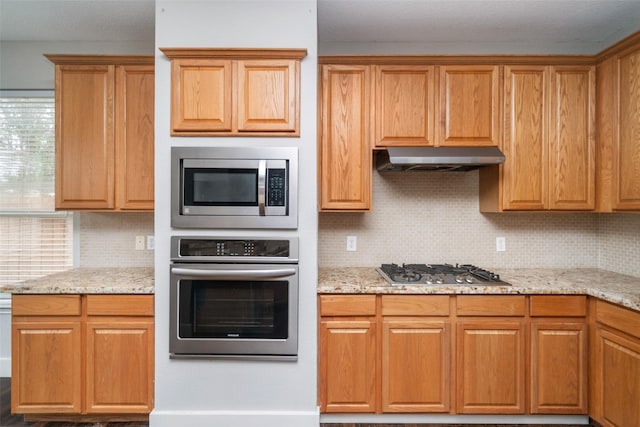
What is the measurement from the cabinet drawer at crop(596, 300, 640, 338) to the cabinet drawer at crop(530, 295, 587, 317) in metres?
0.08

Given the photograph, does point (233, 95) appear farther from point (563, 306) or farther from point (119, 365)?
point (563, 306)

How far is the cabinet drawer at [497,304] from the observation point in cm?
215

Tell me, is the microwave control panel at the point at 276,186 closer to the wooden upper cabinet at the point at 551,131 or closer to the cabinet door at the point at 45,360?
the cabinet door at the point at 45,360

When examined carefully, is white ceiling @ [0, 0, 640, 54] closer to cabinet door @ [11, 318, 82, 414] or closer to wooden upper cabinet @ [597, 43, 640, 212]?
wooden upper cabinet @ [597, 43, 640, 212]

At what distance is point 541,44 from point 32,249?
4392 millimetres

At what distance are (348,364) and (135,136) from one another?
6.82ft

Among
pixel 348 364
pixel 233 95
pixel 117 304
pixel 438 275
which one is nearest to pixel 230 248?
pixel 117 304

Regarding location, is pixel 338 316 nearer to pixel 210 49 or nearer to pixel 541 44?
pixel 210 49

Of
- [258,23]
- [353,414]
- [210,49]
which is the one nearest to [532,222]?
[353,414]

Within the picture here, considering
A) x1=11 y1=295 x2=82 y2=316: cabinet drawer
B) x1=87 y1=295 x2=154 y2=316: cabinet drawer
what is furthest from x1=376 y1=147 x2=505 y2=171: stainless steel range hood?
x1=11 y1=295 x2=82 y2=316: cabinet drawer

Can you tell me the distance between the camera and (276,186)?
208 cm

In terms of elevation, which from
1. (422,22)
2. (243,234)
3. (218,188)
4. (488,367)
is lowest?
(488,367)

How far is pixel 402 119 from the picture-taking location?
2439 millimetres

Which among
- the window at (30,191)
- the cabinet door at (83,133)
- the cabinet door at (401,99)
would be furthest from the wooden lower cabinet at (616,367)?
the window at (30,191)
